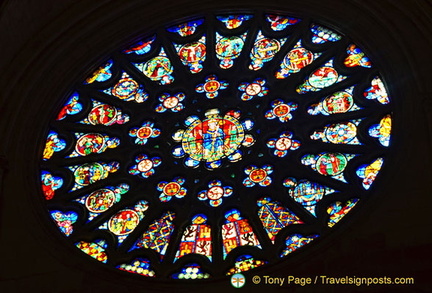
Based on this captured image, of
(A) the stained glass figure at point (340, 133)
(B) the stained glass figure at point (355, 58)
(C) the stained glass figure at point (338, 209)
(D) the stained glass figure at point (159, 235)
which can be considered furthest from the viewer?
(B) the stained glass figure at point (355, 58)

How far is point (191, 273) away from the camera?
386 inches

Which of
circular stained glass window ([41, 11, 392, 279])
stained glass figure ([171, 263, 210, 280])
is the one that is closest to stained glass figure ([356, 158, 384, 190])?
circular stained glass window ([41, 11, 392, 279])

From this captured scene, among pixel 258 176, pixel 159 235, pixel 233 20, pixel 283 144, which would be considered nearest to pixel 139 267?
pixel 159 235

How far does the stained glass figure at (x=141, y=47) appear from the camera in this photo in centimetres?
1258

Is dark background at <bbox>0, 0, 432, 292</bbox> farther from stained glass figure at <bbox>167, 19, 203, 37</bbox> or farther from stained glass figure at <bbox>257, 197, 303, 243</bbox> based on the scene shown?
stained glass figure at <bbox>257, 197, 303, 243</bbox>

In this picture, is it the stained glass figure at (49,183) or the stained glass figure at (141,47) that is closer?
the stained glass figure at (49,183)

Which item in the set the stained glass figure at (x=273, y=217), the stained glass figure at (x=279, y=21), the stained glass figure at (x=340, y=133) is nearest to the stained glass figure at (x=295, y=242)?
the stained glass figure at (x=273, y=217)

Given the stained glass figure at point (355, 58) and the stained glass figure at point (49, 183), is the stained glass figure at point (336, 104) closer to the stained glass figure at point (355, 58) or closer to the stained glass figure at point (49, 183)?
the stained glass figure at point (355, 58)

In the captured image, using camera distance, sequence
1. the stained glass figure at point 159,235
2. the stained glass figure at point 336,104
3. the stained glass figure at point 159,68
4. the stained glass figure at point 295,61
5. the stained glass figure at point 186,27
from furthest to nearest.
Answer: the stained glass figure at point 186,27 < the stained glass figure at point 159,68 < the stained glass figure at point 295,61 < the stained glass figure at point 336,104 < the stained glass figure at point 159,235

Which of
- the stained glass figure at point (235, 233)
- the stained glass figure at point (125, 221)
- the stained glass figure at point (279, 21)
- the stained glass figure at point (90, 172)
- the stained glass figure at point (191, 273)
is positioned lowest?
the stained glass figure at point (191, 273)

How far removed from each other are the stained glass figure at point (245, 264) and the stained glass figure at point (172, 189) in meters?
1.33

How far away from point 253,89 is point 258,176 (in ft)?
5.09

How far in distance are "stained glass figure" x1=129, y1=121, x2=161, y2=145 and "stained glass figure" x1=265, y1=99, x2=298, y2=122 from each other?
157cm

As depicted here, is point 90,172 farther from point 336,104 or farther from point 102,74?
point 336,104
